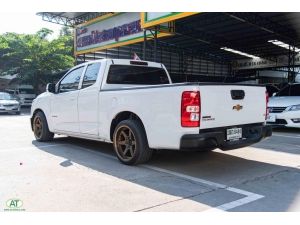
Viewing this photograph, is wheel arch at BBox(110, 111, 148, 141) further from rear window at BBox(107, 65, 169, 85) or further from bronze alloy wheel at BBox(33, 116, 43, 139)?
bronze alloy wheel at BBox(33, 116, 43, 139)

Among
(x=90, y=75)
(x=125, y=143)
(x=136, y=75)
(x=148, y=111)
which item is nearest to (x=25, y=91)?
(x=90, y=75)

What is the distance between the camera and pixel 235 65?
27.4 meters

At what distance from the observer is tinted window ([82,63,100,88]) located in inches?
247

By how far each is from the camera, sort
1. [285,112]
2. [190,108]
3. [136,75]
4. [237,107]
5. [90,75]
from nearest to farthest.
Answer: [190,108]
[237,107]
[90,75]
[136,75]
[285,112]

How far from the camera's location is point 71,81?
6887 millimetres

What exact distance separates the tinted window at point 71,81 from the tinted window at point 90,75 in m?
0.24

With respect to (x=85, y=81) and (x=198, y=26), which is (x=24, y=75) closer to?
(x=198, y=26)

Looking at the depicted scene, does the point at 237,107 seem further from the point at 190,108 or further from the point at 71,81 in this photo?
the point at 71,81

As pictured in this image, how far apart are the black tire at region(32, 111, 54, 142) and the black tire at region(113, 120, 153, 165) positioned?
2.67m

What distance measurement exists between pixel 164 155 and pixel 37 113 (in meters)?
3.47

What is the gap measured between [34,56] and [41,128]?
19.6 m
